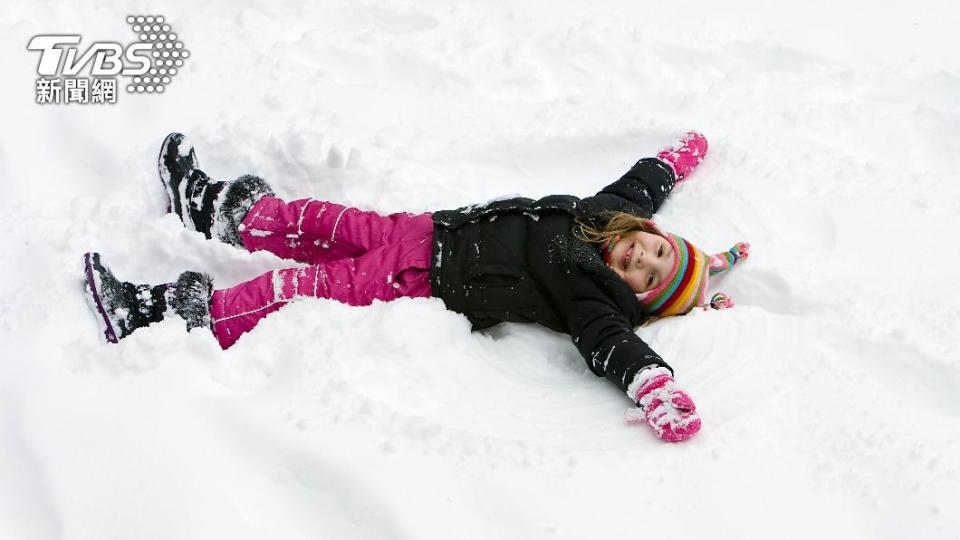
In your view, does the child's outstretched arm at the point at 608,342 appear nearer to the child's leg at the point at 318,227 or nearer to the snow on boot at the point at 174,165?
the child's leg at the point at 318,227

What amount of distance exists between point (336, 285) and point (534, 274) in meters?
0.53

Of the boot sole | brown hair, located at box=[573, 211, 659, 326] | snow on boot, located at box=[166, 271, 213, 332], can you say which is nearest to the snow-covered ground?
the boot sole

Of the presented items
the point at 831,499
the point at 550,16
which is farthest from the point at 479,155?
the point at 831,499

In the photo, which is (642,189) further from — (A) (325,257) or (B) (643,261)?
(A) (325,257)

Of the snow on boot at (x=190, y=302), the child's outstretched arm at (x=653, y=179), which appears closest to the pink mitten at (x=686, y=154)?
the child's outstretched arm at (x=653, y=179)

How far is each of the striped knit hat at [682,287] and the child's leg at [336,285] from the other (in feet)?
2.02

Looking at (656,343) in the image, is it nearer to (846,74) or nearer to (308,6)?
(846,74)

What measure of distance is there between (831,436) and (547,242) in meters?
0.84

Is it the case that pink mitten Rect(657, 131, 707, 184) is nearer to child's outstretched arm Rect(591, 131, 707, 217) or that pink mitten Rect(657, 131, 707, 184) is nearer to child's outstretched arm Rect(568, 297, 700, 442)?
child's outstretched arm Rect(591, 131, 707, 217)

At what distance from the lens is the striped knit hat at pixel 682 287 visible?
7.06 feet

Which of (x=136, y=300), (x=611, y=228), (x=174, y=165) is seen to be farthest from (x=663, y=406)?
(x=174, y=165)

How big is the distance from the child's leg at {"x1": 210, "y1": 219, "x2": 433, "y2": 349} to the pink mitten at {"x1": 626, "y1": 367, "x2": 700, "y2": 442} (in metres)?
0.65

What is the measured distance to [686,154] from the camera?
103 inches

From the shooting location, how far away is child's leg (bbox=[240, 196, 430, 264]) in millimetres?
2273
